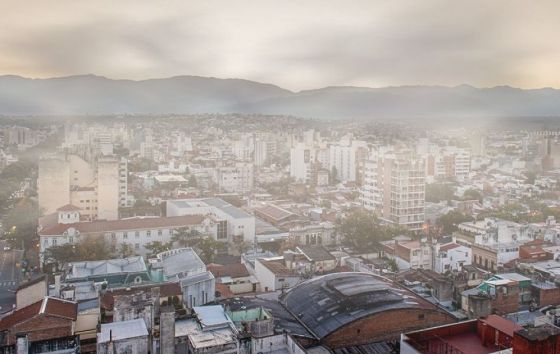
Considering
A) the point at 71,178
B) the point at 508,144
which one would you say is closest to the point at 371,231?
the point at 71,178

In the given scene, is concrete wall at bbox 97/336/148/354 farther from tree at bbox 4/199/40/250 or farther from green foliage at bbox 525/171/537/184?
green foliage at bbox 525/171/537/184

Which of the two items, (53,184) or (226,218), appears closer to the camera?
(226,218)

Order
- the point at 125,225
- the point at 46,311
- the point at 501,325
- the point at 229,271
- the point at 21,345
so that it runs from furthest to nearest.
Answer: the point at 125,225 → the point at 229,271 → the point at 46,311 → the point at 501,325 → the point at 21,345

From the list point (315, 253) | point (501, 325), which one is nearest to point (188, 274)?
point (315, 253)

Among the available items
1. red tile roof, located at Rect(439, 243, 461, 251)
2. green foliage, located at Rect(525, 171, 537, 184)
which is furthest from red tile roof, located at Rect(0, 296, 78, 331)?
green foliage, located at Rect(525, 171, 537, 184)

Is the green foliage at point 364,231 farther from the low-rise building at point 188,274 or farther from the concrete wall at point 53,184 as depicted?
the concrete wall at point 53,184

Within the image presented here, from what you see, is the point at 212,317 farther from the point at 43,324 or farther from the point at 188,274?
the point at 188,274

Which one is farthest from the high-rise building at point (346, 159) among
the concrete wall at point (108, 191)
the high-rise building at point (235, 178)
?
the concrete wall at point (108, 191)

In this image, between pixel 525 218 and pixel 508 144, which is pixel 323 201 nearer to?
pixel 525 218
